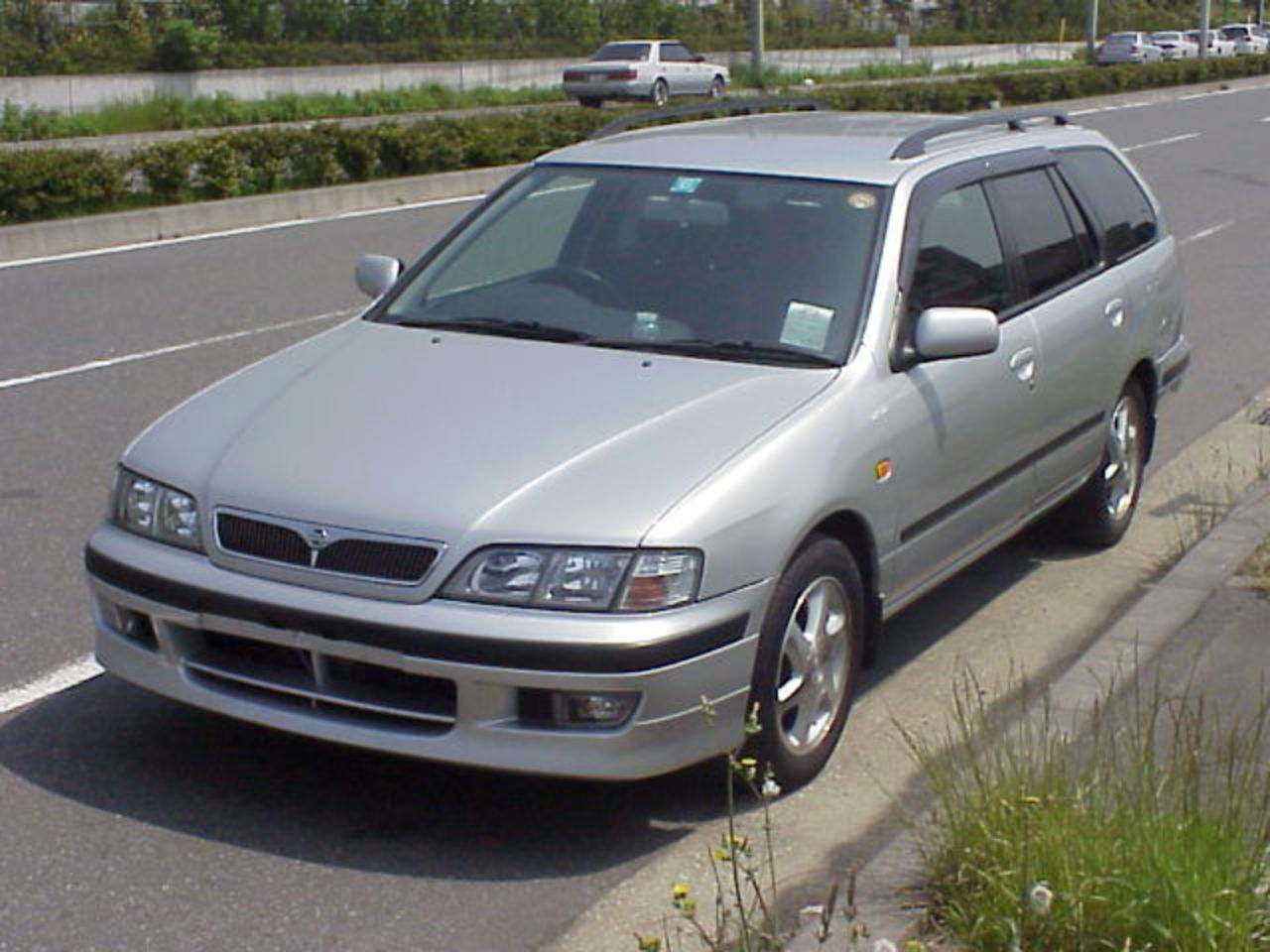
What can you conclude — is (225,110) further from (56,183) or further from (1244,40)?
(1244,40)

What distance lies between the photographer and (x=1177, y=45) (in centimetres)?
7475

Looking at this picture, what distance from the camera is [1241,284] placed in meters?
15.6

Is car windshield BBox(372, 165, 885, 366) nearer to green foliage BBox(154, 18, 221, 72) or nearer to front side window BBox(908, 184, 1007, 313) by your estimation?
front side window BBox(908, 184, 1007, 313)

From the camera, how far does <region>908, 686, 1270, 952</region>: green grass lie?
385 centimetres

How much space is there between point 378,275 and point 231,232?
12117 mm

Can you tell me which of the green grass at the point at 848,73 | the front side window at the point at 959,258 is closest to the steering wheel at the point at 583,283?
the front side window at the point at 959,258

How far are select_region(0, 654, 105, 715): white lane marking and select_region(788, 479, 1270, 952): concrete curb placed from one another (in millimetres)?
2515

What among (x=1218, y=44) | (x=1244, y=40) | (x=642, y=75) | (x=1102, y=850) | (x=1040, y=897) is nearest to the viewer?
(x=1040, y=897)

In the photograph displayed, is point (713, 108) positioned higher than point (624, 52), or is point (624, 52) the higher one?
point (713, 108)

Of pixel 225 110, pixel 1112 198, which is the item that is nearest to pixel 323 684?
pixel 1112 198

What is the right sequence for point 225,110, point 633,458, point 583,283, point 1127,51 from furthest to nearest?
point 1127,51
point 225,110
point 583,283
point 633,458

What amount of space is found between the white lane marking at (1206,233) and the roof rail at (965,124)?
1061cm

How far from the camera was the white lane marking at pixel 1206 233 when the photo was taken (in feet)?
59.5

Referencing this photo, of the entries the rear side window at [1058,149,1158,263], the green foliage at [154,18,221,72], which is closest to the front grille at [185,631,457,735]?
the rear side window at [1058,149,1158,263]
